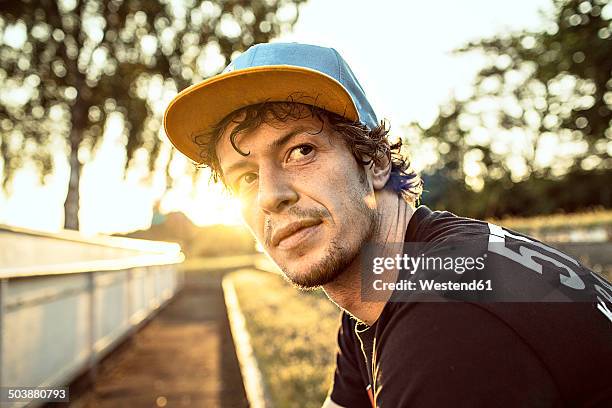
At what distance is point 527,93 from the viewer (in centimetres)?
3872

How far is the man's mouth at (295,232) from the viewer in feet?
6.64

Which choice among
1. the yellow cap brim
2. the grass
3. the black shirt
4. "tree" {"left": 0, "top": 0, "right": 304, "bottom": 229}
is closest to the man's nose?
the yellow cap brim

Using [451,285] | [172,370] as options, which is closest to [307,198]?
[451,285]

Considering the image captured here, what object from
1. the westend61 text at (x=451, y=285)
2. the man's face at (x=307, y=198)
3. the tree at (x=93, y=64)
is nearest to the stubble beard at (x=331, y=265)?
the man's face at (x=307, y=198)

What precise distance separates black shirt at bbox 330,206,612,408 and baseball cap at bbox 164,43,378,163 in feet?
2.74

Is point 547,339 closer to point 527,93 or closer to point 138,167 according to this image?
point 138,167

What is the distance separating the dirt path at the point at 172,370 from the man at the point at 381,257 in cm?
519

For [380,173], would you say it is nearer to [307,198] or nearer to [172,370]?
[307,198]

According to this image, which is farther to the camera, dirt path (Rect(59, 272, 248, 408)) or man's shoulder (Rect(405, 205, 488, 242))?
dirt path (Rect(59, 272, 248, 408))

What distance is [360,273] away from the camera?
204cm

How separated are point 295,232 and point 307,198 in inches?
5.0

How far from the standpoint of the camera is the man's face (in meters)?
2.02

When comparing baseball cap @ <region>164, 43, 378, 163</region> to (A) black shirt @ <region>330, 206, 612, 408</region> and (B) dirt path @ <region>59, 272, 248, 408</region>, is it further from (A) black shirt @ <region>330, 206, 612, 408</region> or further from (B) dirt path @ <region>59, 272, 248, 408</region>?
(B) dirt path @ <region>59, 272, 248, 408</region>

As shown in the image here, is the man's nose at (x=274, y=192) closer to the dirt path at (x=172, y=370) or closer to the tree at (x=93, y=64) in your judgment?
the dirt path at (x=172, y=370)
